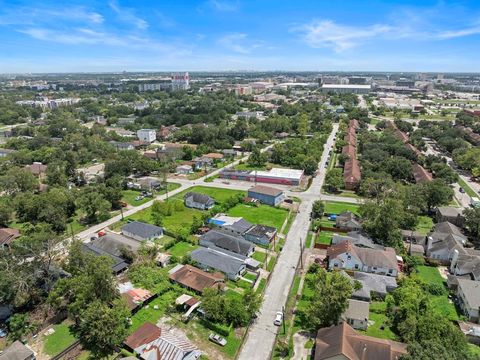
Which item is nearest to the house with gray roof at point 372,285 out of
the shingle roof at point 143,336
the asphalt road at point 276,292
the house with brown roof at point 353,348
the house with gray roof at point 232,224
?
the house with brown roof at point 353,348

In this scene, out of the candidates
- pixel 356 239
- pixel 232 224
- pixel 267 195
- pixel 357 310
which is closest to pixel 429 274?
pixel 356 239

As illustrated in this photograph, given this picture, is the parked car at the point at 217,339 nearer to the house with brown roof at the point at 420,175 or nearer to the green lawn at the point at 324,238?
the green lawn at the point at 324,238

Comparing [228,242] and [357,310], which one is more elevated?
[228,242]

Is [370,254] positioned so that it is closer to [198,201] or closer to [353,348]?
[353,348]

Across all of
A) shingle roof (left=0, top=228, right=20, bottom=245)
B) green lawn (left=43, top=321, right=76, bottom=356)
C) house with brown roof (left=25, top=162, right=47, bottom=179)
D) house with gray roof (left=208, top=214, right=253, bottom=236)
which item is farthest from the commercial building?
green lawn (left=43, top=321, right=76, bottom=356)

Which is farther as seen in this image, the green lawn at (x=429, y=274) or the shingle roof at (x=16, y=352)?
the green lawn at (x=429, y=274)

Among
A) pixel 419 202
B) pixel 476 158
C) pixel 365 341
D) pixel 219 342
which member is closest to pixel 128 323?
pixel 219 342
